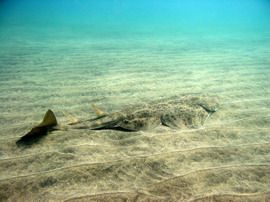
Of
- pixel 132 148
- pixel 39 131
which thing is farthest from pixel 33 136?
pixel 132 148

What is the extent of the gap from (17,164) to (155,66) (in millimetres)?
7274

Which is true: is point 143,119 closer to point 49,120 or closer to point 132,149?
point 132,149

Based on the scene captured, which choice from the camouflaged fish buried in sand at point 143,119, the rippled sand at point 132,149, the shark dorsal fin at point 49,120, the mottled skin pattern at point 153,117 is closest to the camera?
the rippled sand at point 132,149

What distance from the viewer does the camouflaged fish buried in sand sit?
13.4 feet

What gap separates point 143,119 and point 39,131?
5.64ft

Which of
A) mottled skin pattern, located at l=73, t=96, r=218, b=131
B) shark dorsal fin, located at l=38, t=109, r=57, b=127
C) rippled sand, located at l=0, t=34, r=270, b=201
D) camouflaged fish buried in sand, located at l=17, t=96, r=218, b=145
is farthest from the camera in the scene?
mottled skin pattern, located at l=73, t=96, r=218, b=131

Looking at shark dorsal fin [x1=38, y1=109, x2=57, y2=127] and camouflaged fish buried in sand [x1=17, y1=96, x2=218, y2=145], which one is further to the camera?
camouflaged fish buried in sand [x1=17, y1=96, x2=218, y2=145]

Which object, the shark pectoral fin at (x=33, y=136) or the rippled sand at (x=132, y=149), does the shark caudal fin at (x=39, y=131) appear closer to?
the shark pectoral fin at (x=33, y=136)

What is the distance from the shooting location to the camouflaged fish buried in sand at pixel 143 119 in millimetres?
4074

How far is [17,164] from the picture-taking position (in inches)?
133

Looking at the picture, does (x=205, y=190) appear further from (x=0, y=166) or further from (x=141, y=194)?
(x=0, y=166)

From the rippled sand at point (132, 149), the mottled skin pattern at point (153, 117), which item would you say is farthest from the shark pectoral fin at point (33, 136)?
the mottled skin pattern at point (153, 117)

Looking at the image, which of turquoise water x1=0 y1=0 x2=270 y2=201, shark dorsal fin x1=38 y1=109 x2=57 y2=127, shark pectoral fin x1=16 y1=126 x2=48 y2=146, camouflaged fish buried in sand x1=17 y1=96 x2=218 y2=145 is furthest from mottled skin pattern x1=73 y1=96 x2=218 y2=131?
shark pectoral fin x1=16 y1=126 x2=48 y2=146

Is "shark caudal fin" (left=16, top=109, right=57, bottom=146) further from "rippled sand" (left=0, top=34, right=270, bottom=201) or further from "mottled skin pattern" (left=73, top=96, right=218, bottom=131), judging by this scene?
"mottled skin pattern" (left=73, top=96, right=218, bottom=131)
